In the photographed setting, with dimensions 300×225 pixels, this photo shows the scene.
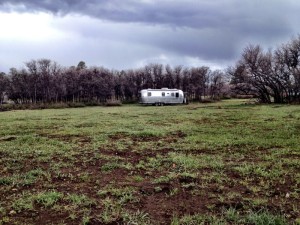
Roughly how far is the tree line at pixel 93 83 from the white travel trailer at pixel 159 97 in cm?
1717

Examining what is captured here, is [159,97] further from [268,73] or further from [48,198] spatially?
[48,198]

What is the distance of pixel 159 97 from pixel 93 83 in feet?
83.1

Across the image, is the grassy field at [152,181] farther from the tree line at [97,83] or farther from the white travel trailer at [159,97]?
the tree line at [97,83]

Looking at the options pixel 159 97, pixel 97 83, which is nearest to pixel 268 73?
pixel 159 97

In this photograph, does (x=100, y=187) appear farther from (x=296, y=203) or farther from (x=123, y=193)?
(x=296, y=203)

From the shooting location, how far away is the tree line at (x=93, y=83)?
81875mm

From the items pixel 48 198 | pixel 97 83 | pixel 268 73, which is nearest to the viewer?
pixel 48 198

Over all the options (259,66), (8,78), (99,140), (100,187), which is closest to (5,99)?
(8,78)

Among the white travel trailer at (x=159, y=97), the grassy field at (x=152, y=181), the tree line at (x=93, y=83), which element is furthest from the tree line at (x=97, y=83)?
the grassy field at (x=152, y=181)

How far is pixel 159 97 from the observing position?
207ft

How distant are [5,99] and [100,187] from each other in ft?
290

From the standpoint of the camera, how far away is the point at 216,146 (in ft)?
40.4

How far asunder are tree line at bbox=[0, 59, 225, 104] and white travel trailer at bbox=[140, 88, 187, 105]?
56.3ft

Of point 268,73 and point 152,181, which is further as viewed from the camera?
point 268,73
